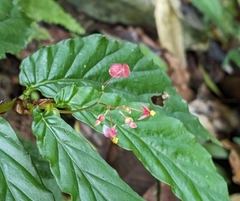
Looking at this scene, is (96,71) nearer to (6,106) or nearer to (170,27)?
(6,106)

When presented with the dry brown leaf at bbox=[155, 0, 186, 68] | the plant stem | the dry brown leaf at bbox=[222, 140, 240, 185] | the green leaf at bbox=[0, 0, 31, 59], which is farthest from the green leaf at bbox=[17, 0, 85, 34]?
the dry brown leaf at bbox=[222, 140, 240, 185]

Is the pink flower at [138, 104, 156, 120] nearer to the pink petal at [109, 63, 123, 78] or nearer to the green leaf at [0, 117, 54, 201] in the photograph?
the pink petal at [109, 63, 123, 78]

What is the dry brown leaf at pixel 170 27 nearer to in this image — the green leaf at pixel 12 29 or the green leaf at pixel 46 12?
the green leaf at pixel 46 12

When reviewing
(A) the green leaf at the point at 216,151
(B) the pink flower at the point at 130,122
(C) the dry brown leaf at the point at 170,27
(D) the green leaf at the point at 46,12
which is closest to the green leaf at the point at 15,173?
(B) the pink flower at the point at 130,122

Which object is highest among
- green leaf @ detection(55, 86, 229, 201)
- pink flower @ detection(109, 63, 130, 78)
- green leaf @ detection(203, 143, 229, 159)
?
pink flower @ detection(109, 63, 130, 78)

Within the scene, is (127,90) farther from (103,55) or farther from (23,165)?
(23,165)

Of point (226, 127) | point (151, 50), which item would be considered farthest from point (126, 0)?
point (226, 127)
